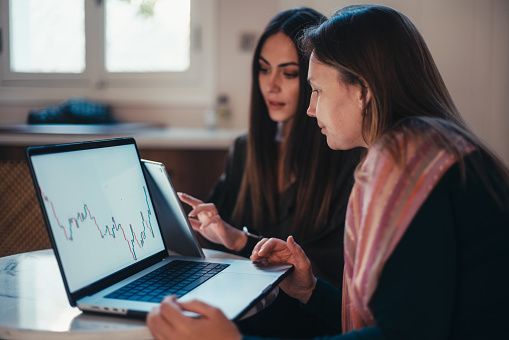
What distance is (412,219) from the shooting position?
69 cm

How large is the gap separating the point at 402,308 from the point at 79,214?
1.72ft

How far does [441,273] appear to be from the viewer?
689mm

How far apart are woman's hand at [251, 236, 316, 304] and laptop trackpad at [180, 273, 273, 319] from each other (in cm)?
10

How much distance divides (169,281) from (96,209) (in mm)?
182

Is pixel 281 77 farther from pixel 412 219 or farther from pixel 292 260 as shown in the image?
pixel 412 219

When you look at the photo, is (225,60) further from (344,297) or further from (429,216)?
(429,216)

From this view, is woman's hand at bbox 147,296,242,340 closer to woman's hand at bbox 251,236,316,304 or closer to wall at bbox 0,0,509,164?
woman's hand at bbox 251,236,316,304

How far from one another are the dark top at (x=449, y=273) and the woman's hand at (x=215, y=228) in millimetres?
635

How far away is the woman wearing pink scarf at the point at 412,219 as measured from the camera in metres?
0.69

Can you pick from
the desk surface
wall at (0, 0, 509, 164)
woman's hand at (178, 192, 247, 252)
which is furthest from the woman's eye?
the desk surface

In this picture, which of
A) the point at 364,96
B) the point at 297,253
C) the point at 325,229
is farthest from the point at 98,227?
the point at 325,229

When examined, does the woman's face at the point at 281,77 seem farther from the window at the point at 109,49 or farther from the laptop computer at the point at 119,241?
the window at the point at 109,49

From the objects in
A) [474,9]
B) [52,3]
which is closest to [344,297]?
[474,9]

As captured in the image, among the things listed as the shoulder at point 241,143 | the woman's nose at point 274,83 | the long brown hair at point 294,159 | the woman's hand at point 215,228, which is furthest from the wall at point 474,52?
the woman's hand at point 215,228
